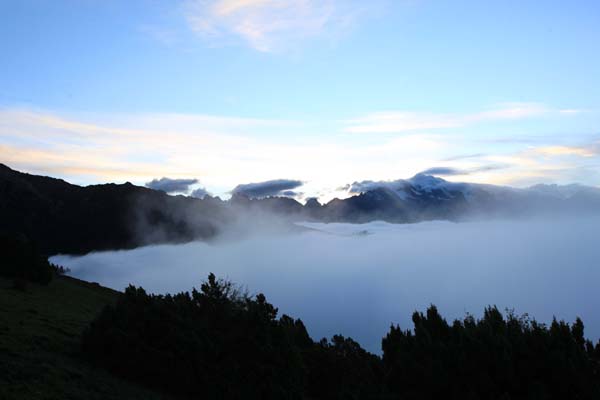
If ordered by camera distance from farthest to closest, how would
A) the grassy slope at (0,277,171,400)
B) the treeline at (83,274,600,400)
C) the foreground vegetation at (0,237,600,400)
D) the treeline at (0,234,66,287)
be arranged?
the treeline at (0,234,66,287) < the treeline at (83,274,600,400) < the foreground vegetation at (0,237,600,400) < the grassy slope at (0,277,171,400)

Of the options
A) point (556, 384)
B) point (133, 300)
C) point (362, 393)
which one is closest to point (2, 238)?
point (133, 300)

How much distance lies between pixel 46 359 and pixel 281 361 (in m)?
15.9

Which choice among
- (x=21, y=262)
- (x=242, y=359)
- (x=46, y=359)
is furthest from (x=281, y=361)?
(x=21, y=262)

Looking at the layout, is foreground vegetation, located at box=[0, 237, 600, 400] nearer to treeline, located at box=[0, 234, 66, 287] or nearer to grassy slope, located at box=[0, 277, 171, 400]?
grassy slope, located at box=[0, 277, 171, 400]

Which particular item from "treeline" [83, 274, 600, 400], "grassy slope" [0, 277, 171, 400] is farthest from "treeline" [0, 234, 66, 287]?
"treeline" [83, 274, 600, 400]

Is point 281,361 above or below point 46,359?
below

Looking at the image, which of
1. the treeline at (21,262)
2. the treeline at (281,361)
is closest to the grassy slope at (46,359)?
the treeline at (281,361)

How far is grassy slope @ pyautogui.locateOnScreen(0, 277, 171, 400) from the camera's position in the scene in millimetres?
23297

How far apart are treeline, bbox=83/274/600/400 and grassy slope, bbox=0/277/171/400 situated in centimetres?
284

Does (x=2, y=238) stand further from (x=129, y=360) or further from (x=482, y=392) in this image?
(x=482, y=392)

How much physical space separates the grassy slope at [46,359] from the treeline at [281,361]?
9.31ft

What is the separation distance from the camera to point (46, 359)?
2809 centimetres

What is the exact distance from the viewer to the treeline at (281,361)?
31984mm

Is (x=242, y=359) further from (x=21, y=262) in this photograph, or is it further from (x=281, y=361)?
(x=21, y=262)
